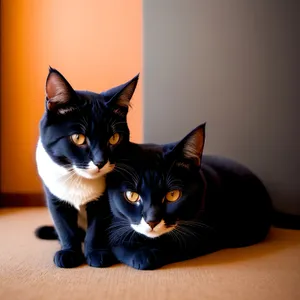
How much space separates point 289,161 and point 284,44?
43 cm

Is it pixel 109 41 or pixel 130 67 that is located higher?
pixel 109 41

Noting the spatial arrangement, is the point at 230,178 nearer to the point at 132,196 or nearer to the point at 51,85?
the point at 132,196

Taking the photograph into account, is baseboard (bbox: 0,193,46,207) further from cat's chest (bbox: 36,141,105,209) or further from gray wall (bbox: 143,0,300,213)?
cat's chest (bbox: 36,141,105,209)

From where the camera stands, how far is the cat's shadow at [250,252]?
113cm

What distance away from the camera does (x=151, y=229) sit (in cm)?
104

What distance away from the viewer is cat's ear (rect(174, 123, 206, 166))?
109 centimetres

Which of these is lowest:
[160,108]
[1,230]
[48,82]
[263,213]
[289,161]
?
[1,230]

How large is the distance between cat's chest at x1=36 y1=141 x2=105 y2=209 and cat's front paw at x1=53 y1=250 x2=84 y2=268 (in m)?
0.13

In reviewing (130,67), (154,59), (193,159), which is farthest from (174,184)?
(130,67)

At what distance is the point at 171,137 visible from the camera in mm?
1630

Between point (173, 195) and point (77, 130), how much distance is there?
0.30 metres

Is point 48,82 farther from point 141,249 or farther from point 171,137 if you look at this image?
point 171,137

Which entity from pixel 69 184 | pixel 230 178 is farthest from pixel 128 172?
pixel 230 178

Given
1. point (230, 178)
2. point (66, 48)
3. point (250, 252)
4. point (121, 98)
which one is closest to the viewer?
point (121, 98)
